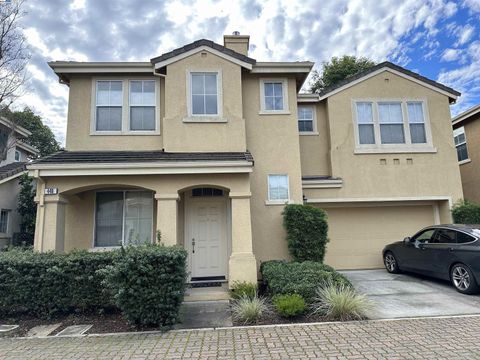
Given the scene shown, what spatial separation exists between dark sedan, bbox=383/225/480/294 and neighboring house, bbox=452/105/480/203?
6110mm

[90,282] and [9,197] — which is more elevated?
[9,197]

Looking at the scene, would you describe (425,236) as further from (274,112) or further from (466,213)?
(274,112)

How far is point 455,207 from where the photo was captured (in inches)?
447

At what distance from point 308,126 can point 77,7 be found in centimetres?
920

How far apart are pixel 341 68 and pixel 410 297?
61.5 ft

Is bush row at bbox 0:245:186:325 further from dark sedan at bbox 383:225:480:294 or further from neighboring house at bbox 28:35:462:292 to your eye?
dark sedan at bbox 383:225:480:294

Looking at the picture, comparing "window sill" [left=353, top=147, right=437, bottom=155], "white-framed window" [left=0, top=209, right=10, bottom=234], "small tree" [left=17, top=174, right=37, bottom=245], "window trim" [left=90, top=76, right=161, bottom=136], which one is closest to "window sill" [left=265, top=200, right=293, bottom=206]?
"window sill" [left=353, top=147, right=437, bottom=155]

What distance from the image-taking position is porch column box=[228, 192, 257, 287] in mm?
8375

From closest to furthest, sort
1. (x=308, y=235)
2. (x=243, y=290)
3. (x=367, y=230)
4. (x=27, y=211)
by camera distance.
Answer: (x=243, y=290) → (x=308, y=235) → (x=367, y=230) → (x=27, y=211)

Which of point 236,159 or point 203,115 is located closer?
point 236,159

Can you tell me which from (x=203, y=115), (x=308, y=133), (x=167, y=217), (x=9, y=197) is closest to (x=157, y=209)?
(x=167, y=217)

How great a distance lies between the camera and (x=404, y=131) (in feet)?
39.3

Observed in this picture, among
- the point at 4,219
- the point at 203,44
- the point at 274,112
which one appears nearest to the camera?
the point at 203,44

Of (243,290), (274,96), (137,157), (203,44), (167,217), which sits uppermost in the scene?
(203,44)
